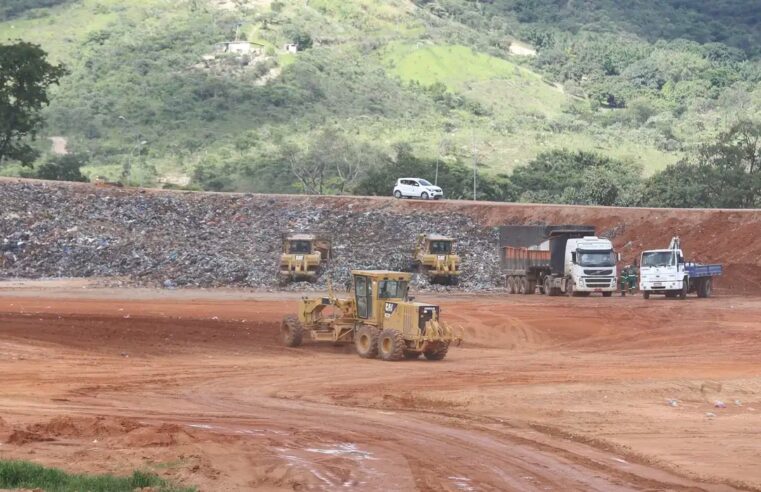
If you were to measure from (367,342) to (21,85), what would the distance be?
182ft

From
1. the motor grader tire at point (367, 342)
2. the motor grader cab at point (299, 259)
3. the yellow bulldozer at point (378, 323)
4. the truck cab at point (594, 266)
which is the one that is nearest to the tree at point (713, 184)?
the truck cab at point (594, 266)

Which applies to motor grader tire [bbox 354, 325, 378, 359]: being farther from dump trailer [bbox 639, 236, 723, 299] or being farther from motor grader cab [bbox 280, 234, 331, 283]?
motor grader cab [bbox 280, 234, 331, 283]

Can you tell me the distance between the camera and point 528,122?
141 m

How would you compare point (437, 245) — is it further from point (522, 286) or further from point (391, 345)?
point (391, 345)

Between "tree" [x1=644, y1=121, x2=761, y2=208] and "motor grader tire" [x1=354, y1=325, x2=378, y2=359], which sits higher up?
"tree" [x1=644, y1=121, x2=761, y2=208]

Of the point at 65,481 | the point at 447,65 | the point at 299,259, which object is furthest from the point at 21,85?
the point at 447,65

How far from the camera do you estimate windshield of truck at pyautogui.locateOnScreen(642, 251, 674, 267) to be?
2010 inches

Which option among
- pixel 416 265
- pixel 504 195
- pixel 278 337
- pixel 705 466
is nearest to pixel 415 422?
pixel 705 466

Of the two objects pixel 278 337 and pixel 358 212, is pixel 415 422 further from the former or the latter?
pixel 358 212

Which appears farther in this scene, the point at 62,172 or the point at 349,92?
the point at 349,92

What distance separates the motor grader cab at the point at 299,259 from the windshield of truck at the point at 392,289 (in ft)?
79.1

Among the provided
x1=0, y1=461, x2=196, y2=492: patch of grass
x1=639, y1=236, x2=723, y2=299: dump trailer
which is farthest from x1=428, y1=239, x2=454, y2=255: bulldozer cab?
x1=0, y1=461, x2=196, y2=492: patch of grass

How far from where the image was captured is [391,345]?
30.6 metres

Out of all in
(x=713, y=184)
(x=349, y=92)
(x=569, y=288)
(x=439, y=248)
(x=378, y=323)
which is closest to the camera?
(x=378, y=323)
